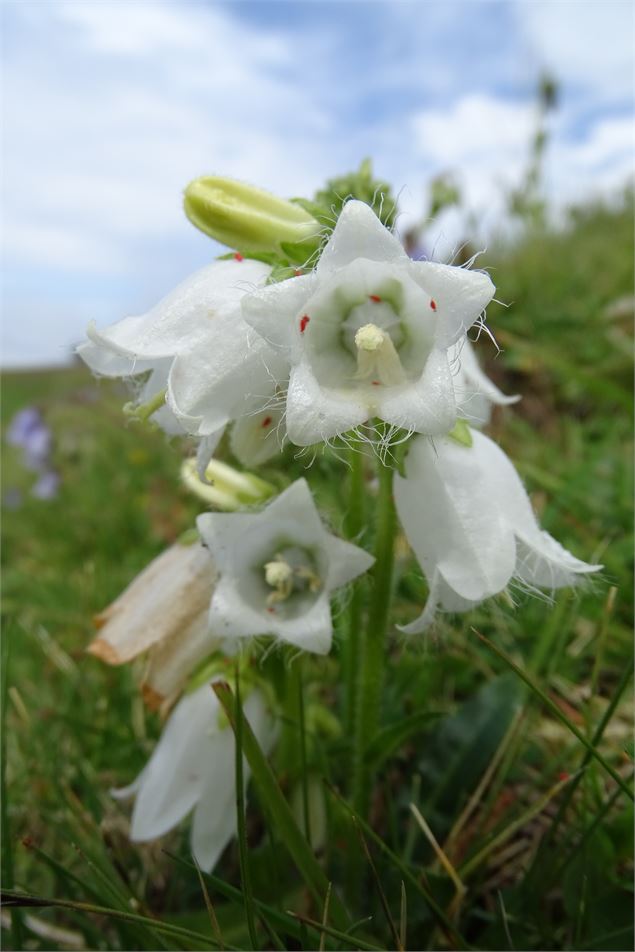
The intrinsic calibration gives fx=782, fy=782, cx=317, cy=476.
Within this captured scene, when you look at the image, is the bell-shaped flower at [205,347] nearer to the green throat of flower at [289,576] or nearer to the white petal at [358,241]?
the white petal at [358,241]

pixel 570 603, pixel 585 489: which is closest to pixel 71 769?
pixel 570 603

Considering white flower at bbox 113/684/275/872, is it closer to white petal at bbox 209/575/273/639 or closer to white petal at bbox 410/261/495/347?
white petal at bbox 209/575/273/639

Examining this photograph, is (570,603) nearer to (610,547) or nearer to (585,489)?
(610,547)

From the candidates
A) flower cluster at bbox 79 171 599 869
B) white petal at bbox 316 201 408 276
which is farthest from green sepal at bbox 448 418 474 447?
white petal at bbox 316 201 408 276

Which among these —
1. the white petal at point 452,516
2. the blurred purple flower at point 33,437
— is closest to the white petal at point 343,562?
the white petal at point 452,516

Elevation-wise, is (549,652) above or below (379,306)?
below

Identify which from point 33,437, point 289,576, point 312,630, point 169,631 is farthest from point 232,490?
point 33,437

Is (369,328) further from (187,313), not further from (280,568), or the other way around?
(280,568)
